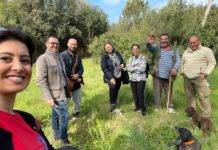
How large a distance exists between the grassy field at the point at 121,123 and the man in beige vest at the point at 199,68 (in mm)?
508

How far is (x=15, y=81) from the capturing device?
213cm

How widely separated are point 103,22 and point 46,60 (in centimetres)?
2508

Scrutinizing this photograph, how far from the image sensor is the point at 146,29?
70.9 feet

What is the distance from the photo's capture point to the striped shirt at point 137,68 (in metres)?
9.82

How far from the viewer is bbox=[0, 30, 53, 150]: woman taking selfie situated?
2.09m

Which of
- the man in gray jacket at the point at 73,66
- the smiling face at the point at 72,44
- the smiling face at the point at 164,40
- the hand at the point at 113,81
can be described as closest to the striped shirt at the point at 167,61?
the smiling face at the point at 164,40

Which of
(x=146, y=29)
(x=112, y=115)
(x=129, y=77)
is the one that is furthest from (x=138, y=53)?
(x=146, y=29)

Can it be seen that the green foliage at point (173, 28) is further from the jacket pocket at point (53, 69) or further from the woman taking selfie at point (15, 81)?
the woman taking selfie at point (15, 81)

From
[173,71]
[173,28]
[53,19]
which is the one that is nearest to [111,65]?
[173,71]

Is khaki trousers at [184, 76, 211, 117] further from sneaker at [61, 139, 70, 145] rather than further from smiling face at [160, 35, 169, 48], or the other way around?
sneaker at [61, 139, 70, 145]

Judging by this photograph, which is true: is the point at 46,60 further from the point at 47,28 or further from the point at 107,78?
the point at 47,28

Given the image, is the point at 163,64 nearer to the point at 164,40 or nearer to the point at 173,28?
the point at 164,40

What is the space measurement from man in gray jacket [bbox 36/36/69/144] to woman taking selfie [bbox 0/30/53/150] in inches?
208

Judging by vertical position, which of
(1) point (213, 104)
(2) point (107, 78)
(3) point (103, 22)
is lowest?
(1) point (213, 104)
